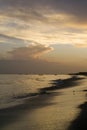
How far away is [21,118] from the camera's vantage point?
29125 millimetres

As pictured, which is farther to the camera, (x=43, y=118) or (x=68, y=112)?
(x=68, y=112)

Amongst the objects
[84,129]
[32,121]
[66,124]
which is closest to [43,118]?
[32,121]

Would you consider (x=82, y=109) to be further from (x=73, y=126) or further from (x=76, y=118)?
(x=73, y=126)

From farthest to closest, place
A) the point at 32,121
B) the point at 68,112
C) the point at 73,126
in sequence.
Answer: the point at 68,112, the point at 32,121, the point at 73,126

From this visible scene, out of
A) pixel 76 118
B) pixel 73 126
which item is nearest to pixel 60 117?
pixel 76 118

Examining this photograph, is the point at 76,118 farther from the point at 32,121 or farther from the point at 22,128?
the point at 22,128

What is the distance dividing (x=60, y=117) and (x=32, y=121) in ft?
9.51

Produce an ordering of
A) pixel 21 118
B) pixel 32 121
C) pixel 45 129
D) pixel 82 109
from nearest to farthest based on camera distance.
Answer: pixel 45 129 < pixel 32 121 < pixel 21 118 < pixel 82 109

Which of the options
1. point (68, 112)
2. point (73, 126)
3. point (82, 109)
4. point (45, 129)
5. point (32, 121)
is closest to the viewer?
point (45, 129)

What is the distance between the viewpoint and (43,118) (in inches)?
1120

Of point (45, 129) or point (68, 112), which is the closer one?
point (45, 129)

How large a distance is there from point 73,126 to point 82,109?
9.76 m

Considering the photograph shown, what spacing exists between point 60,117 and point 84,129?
515 cm

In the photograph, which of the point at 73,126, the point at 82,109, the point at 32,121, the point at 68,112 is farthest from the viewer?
the point at 82,109
